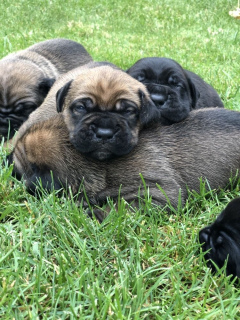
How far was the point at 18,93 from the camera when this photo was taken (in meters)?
5.20

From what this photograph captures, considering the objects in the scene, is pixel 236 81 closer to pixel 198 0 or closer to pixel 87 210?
pixel 87 210

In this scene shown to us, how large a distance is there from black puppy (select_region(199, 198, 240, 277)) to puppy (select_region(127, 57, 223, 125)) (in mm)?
1597

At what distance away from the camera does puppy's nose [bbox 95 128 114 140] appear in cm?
374

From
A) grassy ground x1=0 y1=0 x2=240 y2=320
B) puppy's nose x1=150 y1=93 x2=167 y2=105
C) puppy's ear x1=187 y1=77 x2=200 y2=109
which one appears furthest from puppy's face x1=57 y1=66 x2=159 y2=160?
puppy's ear x1=187 y1=77 x2=200 y2=109

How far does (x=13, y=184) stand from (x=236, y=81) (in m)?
4.20

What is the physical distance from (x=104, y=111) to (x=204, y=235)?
1.43 metres

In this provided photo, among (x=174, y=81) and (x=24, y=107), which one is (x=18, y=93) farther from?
(x=174, y=81)

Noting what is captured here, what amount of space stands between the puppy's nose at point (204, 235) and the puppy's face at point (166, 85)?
5.44 feet

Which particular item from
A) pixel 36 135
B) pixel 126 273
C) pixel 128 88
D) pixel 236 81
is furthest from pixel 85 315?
pixel 236 81

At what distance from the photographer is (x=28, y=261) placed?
280 cm

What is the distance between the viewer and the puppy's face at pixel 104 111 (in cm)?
378

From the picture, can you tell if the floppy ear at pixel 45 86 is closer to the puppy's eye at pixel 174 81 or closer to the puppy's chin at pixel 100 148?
the puppy's eye at pixel 174 81

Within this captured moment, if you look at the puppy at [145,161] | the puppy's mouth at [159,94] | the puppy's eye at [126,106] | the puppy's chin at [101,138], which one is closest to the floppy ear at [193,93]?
the puppy's mouth at [159,94]

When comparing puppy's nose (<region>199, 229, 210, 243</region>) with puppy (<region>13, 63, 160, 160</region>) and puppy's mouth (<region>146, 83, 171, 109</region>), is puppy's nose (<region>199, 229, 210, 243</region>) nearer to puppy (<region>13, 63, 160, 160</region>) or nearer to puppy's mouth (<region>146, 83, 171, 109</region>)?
puppy (<region>13, 63, 160, 160</region>)
